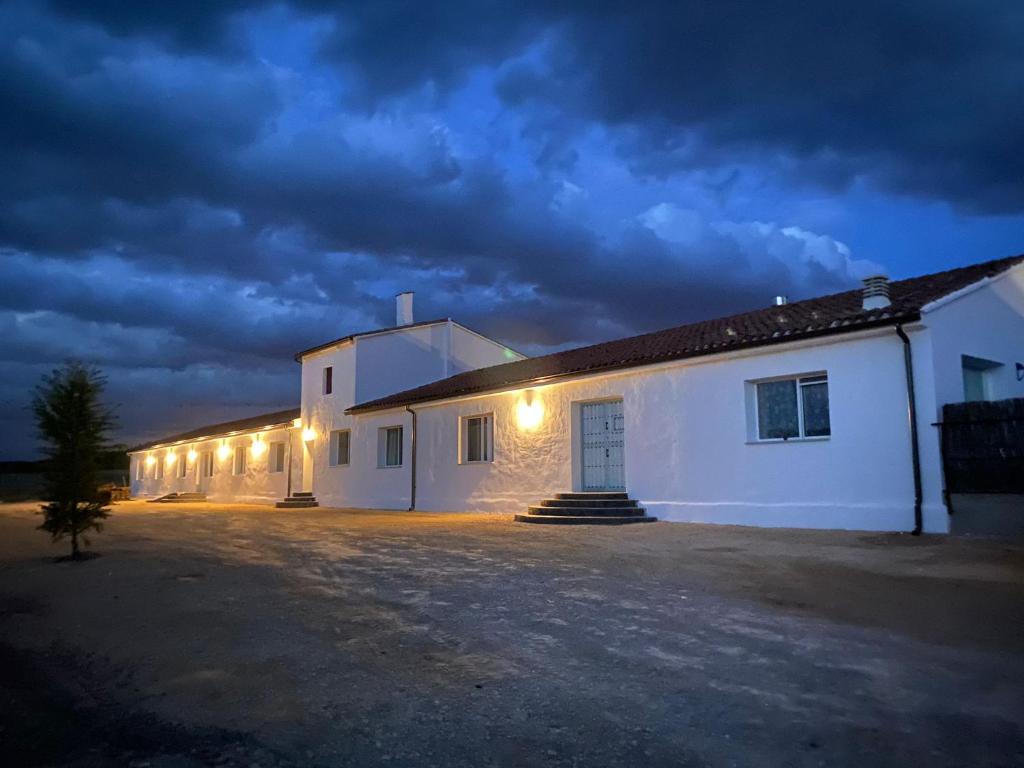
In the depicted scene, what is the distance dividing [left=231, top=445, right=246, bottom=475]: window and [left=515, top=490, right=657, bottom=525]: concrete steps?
2077cm

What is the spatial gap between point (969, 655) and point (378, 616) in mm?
4248

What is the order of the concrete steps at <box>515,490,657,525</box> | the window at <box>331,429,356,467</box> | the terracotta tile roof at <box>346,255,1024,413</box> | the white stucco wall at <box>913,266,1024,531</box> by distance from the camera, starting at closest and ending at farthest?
the white stucco wall at <box>913,266,1024,531</box> < the terracotta tile roof at <box>346,255,1024,413</box> < the concrete steps at <box>515,490,657,525</box> < the window at <box>331,429,356,467</box>

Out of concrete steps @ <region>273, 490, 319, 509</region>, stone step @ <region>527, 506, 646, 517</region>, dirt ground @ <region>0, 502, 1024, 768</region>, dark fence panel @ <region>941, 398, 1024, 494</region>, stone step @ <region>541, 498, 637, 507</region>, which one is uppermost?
dark fence panel @ <region>941, 398, 1024, 494</region>

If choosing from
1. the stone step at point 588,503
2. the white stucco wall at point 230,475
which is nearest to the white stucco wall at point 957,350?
the stone step at point 588,503

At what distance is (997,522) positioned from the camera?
9.42m

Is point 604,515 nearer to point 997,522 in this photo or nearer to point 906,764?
point 997,522

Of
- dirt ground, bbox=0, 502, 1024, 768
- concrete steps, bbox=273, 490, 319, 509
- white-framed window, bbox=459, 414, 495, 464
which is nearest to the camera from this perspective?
dirt ground, bbox=0, 502, 1024, 768

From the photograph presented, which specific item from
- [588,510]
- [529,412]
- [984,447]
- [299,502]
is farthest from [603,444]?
[299,502]

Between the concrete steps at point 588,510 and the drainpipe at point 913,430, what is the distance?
183 inches

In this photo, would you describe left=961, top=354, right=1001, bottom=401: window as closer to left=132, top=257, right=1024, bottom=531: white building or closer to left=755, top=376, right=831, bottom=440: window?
left=132, top=257, right=1024, bottom=531: white building

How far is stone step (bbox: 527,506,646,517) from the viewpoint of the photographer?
1380cm

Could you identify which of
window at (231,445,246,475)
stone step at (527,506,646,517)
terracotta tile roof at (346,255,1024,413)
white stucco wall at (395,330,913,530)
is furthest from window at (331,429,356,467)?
stone step at (527,506,646,517)

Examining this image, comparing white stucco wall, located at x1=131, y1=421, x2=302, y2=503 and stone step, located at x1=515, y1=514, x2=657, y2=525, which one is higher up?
white stucco wall, located at x1=131, y1=421, x2=302, y2=503

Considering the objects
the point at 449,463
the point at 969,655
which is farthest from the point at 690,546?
the point at 449,463
